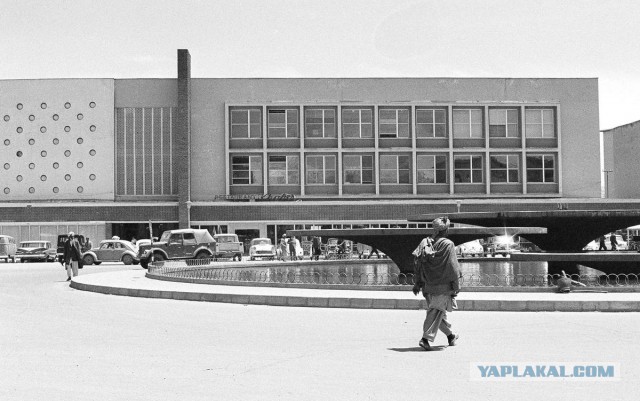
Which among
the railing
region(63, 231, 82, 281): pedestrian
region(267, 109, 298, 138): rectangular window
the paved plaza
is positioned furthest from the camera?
region(267, 109, 298, 138): rectangular window

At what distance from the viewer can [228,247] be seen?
47031 millimetres

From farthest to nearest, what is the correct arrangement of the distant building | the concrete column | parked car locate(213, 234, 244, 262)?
the distant building < the concrete column < parked car locate(213, 234, 244, 262)

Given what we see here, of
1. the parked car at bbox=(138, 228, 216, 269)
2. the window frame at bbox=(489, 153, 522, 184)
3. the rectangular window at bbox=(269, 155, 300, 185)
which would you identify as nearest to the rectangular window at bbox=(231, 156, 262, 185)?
the rectangular window at bbox=(269, 155, 300, 185)

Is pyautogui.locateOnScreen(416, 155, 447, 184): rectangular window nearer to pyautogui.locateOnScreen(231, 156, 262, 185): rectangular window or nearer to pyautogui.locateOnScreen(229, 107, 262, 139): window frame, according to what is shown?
pyautogui.locateOnScreen(231, 156, 262, 185): rectangular window

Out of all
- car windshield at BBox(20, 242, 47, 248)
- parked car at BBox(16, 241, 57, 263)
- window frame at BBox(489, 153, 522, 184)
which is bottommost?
parked car at BBox(16, 241, 57, 263)

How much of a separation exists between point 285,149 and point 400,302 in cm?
5082

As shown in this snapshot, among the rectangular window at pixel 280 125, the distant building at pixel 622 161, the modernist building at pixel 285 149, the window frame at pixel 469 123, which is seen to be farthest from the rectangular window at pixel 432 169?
the distant building at pixel 622 161

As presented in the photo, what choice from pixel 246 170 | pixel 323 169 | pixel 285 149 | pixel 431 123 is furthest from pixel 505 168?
pixel 246 170

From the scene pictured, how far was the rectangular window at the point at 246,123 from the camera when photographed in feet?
222

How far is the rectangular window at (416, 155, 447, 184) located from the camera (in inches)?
2699

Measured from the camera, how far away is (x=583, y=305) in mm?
16375

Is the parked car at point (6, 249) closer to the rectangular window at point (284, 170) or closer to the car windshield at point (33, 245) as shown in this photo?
the car windshield at point (33, 245)

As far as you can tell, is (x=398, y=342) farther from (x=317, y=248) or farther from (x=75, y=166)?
(x=75, y=166)

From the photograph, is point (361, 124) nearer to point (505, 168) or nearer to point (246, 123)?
point (246, 123)
